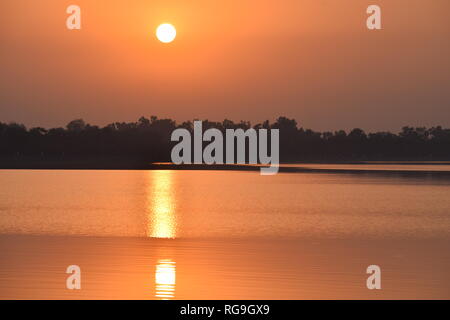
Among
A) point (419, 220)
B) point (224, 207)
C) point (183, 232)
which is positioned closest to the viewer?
point (183, 232)

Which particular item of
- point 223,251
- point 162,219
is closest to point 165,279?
point 223,251

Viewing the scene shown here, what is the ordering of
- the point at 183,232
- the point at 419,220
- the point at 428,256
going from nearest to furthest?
the point at 428,256
the point at 183,232
the point at 419,220

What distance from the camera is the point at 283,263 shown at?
67.4 ft

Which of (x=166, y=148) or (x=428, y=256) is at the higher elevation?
(x=166, y=148)

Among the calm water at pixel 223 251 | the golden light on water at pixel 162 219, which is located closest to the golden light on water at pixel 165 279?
the calm water at pixel 223 251

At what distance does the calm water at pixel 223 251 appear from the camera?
16797 mm

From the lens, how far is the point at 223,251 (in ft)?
76.0

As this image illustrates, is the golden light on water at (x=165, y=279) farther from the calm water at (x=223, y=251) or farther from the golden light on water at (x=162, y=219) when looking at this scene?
the golden light on water at (x=162, y=219)

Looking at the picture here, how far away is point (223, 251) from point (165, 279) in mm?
5579

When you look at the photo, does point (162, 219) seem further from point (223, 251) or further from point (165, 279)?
point (165, 279)
